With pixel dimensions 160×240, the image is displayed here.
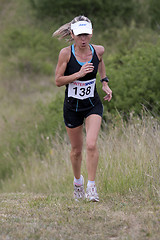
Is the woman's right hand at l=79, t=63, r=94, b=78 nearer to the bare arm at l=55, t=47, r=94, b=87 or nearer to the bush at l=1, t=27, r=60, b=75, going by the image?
the bare arm at l=55, t=47, r=94, b=87

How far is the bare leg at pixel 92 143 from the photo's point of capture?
233 inches

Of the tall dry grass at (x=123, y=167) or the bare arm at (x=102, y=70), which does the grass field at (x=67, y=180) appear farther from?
the bare arm at (x=102, y=70)

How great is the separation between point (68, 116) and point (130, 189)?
49.5 inches

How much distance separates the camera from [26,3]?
87.6ft

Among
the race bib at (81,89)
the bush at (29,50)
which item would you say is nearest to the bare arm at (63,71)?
the race bib at (81,89)

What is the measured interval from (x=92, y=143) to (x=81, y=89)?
2.20 feet

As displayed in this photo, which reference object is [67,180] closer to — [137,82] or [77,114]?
[77,114]

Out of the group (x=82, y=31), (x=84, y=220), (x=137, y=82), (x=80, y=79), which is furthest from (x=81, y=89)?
(x=137, y=82)

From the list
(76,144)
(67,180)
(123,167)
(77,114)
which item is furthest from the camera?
(67,180)

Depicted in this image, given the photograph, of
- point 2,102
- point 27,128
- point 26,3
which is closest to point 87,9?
point 26,3

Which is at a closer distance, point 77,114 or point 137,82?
point 77,114

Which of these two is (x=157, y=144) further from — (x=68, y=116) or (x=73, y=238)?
Result: (x=73, y=238)

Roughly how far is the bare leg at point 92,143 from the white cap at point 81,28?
1.02m

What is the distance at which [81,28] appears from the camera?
591cm
